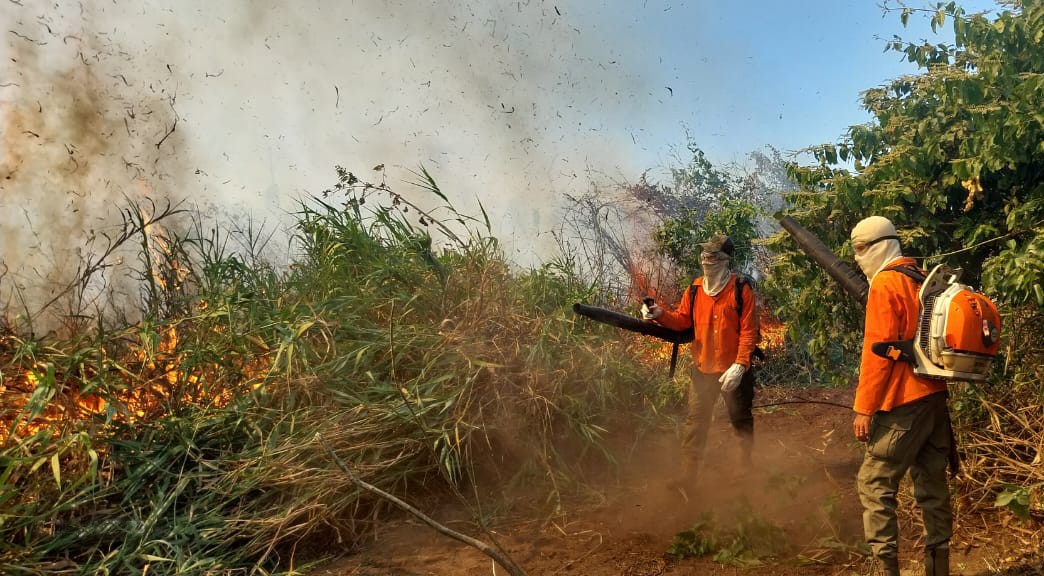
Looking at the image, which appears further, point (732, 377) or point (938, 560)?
point (732, 377)

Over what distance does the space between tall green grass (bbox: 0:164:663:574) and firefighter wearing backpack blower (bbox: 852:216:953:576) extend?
206 centimetres

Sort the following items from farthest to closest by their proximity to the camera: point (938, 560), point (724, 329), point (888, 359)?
point (724, 329) < point (938, 560) < point (888, 359)

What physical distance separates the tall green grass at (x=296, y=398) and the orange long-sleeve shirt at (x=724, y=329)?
1104 millimetres

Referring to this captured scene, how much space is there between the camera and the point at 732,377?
13.0 feet

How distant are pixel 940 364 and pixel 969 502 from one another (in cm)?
173

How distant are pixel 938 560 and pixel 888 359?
3.24 feet

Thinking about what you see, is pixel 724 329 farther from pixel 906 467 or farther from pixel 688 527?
pixel 906 467

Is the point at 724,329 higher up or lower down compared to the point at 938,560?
higher up

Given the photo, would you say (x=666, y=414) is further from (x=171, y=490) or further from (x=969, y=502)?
(x=171, y=490)

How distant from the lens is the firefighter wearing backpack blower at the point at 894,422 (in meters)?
2.74

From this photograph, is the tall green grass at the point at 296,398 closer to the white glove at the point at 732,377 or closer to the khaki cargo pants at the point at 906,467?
the white glove at the point at 732,377

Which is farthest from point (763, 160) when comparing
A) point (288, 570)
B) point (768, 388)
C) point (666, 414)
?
point (288, 570)

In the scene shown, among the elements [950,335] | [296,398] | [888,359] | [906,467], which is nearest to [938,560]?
[906,467]

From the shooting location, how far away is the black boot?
9.31ft
